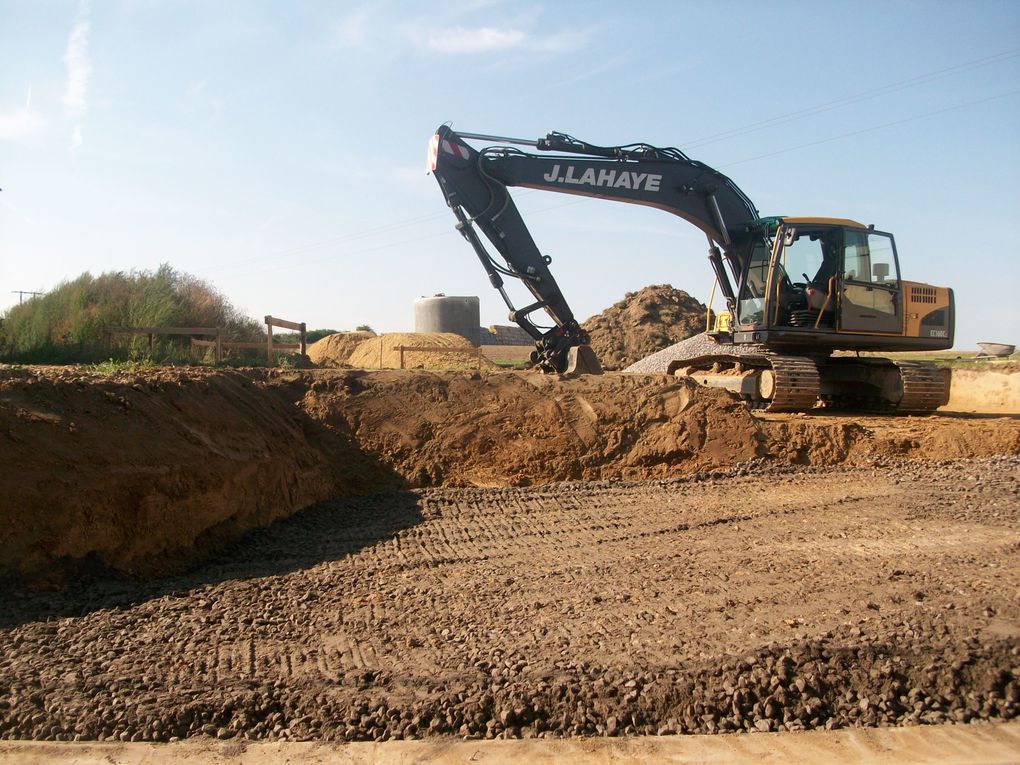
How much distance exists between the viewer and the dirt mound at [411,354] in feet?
79.4

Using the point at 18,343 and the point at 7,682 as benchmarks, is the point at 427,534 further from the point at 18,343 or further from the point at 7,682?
the point at 18,343

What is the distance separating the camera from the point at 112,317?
16.7 meters

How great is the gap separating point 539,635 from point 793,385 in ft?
23.5

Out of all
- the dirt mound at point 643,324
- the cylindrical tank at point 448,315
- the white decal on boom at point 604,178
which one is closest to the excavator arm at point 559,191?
the white decal on boom at point 604,178

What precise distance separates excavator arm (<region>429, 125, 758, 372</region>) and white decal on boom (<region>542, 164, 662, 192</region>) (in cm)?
1

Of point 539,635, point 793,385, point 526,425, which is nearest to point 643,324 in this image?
point 793,385

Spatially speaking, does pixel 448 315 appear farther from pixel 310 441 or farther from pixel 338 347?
pixel 310 441

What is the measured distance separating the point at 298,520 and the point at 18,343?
968 centimetres

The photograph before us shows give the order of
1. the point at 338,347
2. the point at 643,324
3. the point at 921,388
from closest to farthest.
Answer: the point at 921,388, the point at 643,324, the point at 338,347

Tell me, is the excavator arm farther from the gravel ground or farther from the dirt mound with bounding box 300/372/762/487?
the gravel ground

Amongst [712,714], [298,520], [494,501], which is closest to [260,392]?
[298,520]

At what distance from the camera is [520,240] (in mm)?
12328

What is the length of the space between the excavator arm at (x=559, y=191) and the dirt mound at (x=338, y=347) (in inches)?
729

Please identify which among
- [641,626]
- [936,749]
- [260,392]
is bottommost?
[936,749]
